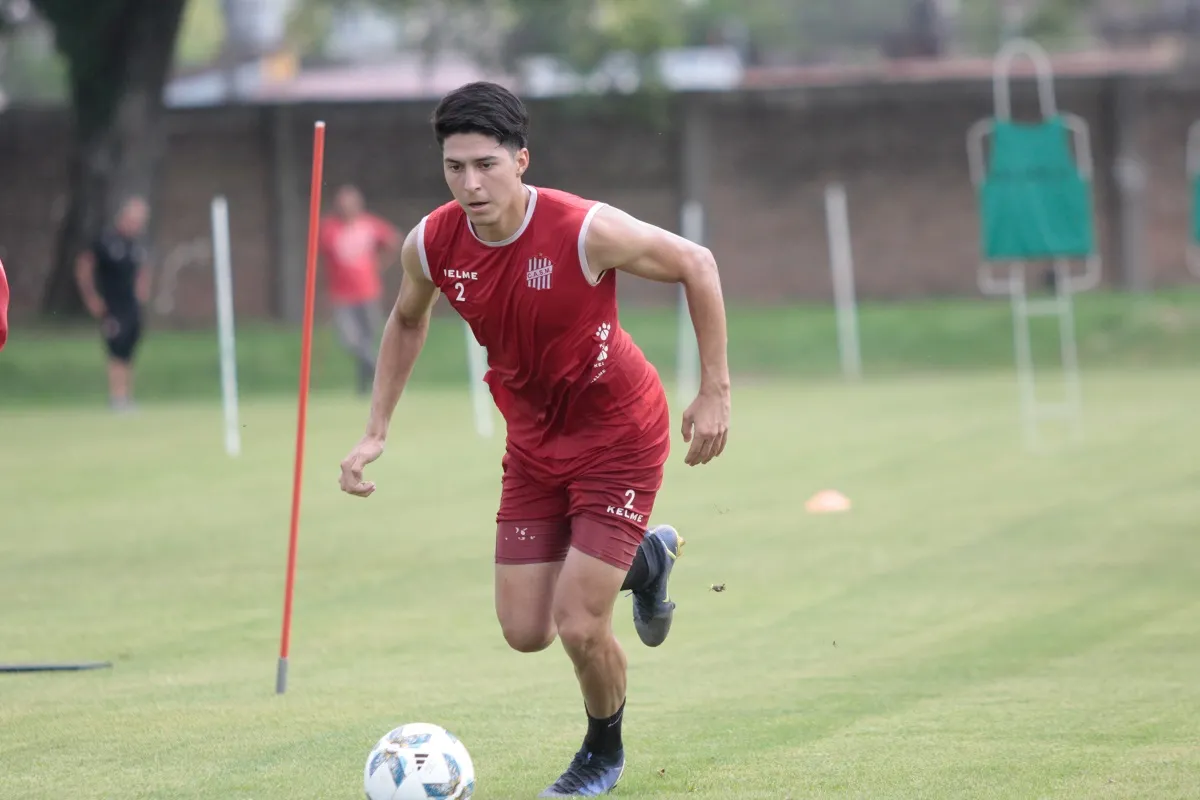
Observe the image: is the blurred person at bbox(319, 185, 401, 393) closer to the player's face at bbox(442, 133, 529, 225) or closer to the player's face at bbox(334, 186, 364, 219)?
the player's face at bbox(334, 186, 364, 219)

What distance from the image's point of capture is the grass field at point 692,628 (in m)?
6.27

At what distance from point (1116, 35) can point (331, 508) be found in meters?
42.6

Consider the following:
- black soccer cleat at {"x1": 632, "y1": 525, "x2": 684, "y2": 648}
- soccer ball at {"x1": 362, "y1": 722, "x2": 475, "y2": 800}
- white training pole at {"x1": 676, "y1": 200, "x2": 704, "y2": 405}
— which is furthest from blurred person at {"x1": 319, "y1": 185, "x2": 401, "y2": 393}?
soccer ball at {"x1": 362, "y1": 722, "x2": 475, "y2": 800}

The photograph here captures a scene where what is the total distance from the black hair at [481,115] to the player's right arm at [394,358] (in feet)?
1.69

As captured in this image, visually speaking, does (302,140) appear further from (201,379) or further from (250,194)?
(201,379)

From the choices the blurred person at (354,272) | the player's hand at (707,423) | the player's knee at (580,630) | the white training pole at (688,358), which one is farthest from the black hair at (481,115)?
the blurred person at (354,272)

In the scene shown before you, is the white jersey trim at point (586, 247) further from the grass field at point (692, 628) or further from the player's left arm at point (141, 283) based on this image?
the player's left arm at point (141, 283)

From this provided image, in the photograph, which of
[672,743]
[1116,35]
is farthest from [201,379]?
[1116,35]

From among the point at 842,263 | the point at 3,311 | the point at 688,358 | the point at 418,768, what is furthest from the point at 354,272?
the point at 418,768

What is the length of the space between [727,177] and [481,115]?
85.2 ft

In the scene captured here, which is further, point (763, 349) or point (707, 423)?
point (763, 349)

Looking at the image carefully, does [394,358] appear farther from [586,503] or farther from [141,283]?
[141,283]

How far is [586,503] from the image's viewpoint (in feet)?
19.2

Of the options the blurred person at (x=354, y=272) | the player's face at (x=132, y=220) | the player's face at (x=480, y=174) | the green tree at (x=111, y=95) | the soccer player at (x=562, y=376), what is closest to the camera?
the player's face at (x=480, y=174)
